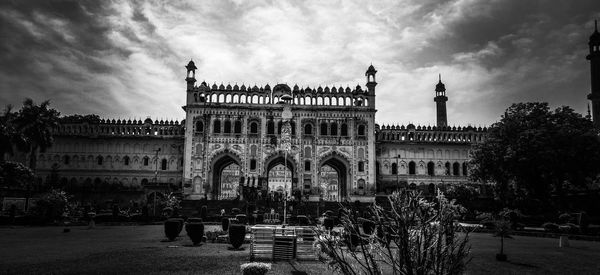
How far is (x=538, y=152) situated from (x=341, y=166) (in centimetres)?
1977

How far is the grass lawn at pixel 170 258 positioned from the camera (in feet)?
Result: 38.6

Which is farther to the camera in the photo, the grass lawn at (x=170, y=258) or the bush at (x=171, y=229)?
the bush at (x=171, y=229)

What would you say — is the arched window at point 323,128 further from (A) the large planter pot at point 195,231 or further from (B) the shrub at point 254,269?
(B) the shrub at point 254,269

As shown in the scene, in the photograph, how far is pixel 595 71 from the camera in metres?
49.2

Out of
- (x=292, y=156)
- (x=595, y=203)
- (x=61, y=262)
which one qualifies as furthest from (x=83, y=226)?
(x=595, y=203)

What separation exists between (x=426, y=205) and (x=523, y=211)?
33.5 m

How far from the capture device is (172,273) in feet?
36.7

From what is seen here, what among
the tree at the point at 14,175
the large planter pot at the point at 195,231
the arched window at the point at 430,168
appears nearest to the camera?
the large planter pot at the point at 195,231

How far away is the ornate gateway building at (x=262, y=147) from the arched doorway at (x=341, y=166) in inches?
3.9

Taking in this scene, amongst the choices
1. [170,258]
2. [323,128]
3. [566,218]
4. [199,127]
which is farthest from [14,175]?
[566,218]

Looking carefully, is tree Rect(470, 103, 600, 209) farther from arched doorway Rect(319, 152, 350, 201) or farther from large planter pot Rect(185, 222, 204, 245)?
large planter pot Rect(185, 222, 204, 245)

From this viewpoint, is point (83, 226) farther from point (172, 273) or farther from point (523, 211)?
point (523, 211)

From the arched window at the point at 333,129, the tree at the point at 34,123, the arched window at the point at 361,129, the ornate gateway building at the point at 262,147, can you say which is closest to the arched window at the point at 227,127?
the ornate gateway building at the point at 262,147

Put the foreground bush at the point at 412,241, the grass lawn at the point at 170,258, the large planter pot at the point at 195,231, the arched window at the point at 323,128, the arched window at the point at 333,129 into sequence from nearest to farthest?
the foreground bush at the point at 412,241 → the grass lawn at the point at 170,258 → the large planter pot at the point at 195,231 → the arched window at the point at 323,128 → the arched window at the point at 333,129
